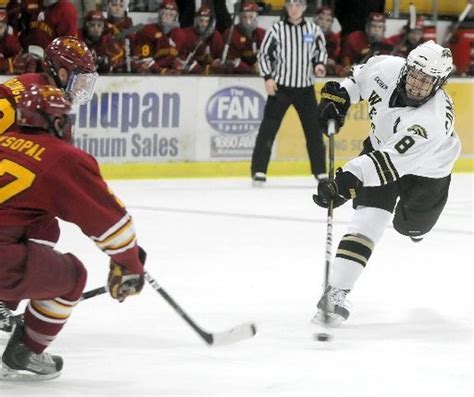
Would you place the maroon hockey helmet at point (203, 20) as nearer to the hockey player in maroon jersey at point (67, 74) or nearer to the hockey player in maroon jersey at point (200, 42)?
the hockey player in maroon jersey at point (200, 42)

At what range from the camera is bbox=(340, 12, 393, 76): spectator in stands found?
33.6 feet

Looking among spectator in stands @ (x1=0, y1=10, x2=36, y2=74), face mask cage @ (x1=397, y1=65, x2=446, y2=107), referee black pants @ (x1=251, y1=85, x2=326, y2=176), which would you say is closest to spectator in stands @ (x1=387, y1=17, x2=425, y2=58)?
referee black pants @ (x1=251, y1=85, x2=326, y2=176)

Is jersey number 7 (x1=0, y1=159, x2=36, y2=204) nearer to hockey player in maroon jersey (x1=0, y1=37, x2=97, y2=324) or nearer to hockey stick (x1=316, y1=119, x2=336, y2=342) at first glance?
hockey player in maroon jersey (x1=0, y1=37, x2=97, y2=324)

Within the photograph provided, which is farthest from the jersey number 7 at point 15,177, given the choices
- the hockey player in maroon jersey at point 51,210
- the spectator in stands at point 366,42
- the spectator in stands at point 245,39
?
the spectator in stands at point 366,42

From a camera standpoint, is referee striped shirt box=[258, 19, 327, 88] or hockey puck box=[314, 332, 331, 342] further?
referee striped shirt box=[258, 19, 327, 88]

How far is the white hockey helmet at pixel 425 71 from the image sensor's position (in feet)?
14.9

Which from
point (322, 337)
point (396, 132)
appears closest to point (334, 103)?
point (396, 132)

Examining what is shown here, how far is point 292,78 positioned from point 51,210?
554cm

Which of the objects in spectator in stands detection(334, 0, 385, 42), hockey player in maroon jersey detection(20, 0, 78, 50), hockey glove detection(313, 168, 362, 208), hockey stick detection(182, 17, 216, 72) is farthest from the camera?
spectator in stands detection(334, 0, 385, 42)

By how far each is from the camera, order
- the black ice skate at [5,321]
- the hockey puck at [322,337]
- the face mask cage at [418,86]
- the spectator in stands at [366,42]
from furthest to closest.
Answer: the spectator in stands at [366,42] < the face mask cage at [418,86] < the hockey puck at [322,337] < the black ice skate at [5,321]

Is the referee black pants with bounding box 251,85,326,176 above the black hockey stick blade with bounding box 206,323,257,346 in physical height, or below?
below

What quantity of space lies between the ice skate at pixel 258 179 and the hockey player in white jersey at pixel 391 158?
3667 mm

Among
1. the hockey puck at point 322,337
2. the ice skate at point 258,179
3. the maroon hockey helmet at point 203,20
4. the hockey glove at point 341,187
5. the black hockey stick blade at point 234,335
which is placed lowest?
the ice skate at point 258,179

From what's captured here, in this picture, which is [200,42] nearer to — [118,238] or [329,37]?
[329,37]
